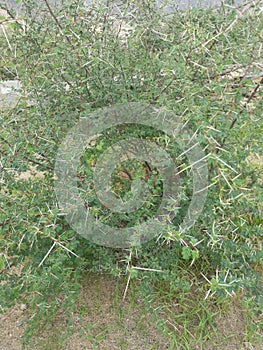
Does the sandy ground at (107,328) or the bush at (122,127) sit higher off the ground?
the bush at (122,127)

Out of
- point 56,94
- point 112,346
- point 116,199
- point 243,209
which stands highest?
point 56,94

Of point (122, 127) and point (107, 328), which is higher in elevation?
point (122, 127)

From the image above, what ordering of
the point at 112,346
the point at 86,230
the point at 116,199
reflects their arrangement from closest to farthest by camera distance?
the point at 86,230, the point at 116,199, the point at 112,346

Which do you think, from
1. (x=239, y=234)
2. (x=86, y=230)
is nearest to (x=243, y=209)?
(x=239, y=234)

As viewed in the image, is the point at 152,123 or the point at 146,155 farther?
the point at 146,155

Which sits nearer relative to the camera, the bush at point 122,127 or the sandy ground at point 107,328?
the bush at point 122,127

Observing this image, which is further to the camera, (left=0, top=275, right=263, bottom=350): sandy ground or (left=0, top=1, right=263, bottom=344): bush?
(left=0, top=275, right=263, bottom=350): sandy ground

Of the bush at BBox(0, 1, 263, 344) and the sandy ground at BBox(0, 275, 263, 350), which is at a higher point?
the bush at BBox(0, 1, 263, 344)

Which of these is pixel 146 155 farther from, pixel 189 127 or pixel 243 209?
pixel 243 209

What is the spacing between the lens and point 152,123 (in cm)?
192

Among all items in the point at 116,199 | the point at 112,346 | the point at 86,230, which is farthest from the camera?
the point at 112,346

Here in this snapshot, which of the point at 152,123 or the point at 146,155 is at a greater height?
the point at 152,123

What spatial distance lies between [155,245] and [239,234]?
0.41 meters

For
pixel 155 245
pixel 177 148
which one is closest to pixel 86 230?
pixel 155 245
